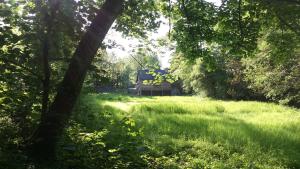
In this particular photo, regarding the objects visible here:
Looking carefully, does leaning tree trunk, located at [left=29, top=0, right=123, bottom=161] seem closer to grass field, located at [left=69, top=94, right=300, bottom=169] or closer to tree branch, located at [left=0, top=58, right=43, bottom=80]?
tree branch, located at [left=0, top=58, right=43, bottom=80]

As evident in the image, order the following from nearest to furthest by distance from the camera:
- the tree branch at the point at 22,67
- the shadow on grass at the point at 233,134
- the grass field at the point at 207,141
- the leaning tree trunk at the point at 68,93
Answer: the tree branch at the point at 22,67 → the leaning tree trunk at the point at 68,93 → the grass field at the point at 207,141 → the shadow on grass at the point at 233,134

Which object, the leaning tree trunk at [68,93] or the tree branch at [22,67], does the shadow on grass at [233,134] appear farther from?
the tree branch at [22,67]

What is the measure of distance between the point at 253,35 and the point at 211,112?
42.0 ft

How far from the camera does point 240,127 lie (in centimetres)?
1445

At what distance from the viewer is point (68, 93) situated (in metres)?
5.93

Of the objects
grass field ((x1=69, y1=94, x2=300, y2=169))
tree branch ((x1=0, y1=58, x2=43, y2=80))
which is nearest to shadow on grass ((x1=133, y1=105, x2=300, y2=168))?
grass field ((x1=69, y1=94, x2=300, y2=169))

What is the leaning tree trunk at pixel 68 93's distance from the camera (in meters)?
5.84

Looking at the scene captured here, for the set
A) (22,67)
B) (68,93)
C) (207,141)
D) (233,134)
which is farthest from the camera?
(233,134)

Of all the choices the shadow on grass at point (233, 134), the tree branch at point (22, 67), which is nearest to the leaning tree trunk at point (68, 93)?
the tree branch at point (22, 67)

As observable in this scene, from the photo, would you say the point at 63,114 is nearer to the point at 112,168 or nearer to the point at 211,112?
the point at 112,168

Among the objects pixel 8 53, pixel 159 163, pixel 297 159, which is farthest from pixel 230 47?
pixel 8 53

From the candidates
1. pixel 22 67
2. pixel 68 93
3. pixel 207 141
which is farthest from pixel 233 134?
pixel 22 67

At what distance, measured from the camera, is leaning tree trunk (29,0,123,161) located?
5844 mm

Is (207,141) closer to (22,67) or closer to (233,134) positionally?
A: (233,134)
